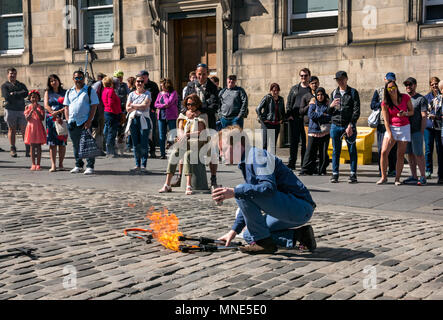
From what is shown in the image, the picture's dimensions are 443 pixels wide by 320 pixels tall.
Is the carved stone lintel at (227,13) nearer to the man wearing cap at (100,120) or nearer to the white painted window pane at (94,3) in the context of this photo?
the man wearing cap at (100,120)

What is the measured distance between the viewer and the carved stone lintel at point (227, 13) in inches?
640

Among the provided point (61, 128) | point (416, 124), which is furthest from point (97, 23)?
point (416, 124)

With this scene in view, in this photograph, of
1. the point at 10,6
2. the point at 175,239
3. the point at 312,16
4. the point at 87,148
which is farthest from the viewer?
the point at 10,6

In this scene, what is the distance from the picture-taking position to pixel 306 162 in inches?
491

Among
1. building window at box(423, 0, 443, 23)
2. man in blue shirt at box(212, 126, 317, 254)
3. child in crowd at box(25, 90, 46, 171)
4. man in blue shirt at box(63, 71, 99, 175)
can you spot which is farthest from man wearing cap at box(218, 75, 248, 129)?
man in blue shirt at box(212, 126, 317, 254)

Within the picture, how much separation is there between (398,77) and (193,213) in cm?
799

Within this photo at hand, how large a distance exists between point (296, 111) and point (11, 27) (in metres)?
11.4

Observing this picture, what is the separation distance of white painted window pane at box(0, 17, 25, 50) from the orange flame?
13.9 m

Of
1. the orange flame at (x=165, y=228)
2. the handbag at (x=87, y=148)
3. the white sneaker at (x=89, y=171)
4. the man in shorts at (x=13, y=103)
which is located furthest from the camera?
the man in shorts at (x=13, y=103)

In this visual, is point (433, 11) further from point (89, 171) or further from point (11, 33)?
point (11, 33)

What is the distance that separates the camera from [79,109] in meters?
12.4

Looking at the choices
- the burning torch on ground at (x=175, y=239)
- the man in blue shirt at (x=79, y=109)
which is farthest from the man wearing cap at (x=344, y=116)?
the burning torch on ground at (x=175, y=239)

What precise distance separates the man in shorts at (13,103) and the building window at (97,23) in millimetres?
3723
